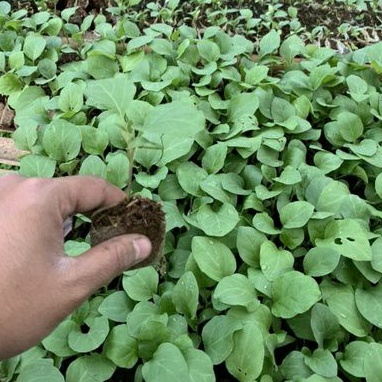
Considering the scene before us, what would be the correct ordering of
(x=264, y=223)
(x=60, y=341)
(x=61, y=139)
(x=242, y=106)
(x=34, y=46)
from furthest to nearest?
(x=34, y=46), (x=242, y=106), (x=61, y=139), (x=264, y=223), (x=60, y=341)

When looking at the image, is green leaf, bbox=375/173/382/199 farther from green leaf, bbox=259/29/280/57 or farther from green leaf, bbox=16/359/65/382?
green leaf, bbox=16/359/65/382

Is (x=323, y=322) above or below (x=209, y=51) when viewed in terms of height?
below

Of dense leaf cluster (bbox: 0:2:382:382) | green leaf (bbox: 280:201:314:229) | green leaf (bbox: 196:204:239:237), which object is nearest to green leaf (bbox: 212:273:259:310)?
dense leaf cluster (bbox: 0:2:382:382)

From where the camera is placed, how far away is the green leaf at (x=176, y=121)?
1085mm

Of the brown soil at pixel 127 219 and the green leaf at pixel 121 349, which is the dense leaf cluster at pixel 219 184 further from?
the brown soil at pixel 127 219

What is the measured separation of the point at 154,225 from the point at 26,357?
519mm

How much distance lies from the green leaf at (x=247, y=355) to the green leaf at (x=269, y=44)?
1.32m

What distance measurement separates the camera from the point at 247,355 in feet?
4.51

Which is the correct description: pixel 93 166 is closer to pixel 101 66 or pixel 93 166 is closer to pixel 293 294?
pixel 101 66

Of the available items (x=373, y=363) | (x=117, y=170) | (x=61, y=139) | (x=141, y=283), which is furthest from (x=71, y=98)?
(x=373, y=363)

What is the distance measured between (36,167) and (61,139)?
0.13 m

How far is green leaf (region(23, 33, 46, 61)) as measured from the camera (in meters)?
2.29

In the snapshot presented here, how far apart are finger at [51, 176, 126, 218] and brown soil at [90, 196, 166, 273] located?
4 centimetres

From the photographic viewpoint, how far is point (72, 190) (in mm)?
1053
